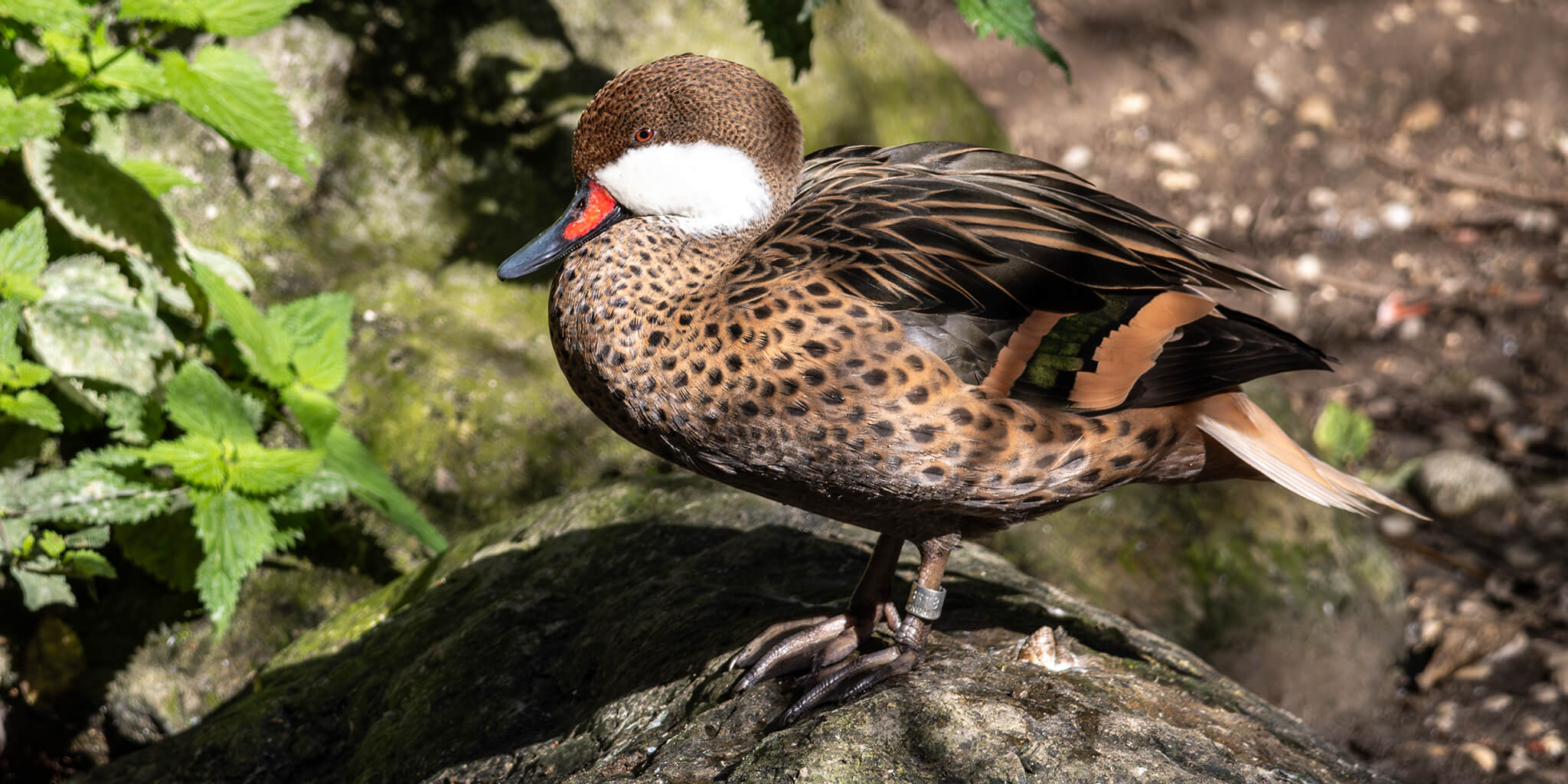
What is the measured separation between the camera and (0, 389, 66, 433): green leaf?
307 cm

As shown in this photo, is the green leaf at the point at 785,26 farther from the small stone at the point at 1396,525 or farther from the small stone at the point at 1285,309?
the small stone at the point at 1285,309

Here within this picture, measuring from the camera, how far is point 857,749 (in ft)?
7.09

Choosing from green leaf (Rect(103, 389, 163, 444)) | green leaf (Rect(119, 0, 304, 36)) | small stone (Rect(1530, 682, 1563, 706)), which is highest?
green leaf (Rect(119, 0, 304, 36))

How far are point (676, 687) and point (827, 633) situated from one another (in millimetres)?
344

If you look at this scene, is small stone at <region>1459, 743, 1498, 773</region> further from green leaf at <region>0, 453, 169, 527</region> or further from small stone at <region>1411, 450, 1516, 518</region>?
green leaf at <region>0, 453, 169, 527</region>

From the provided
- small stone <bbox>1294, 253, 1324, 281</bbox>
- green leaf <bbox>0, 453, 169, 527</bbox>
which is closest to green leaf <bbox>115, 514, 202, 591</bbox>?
green leaf <bbox>0, 453, 169, 527</bbox>

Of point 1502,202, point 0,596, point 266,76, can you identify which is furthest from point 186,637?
point 1502,202

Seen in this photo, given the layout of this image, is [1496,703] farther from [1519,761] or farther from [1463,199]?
[1463,199]

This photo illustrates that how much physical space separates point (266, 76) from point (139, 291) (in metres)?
0.70

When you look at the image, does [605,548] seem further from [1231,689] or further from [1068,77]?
[1068,77]

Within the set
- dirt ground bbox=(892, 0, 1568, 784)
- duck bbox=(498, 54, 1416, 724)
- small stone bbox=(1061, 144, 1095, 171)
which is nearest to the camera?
duck bbox=(498, 54, 1416, 724)

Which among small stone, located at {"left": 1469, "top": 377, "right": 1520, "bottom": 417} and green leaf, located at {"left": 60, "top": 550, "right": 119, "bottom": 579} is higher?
green leaf, located at {"left": 60, "top": 550, "right": 119, "bottom": 579}

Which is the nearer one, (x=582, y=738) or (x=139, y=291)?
(x=582, y=738)

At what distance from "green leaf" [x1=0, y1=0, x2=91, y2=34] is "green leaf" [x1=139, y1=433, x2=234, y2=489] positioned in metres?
1.07
